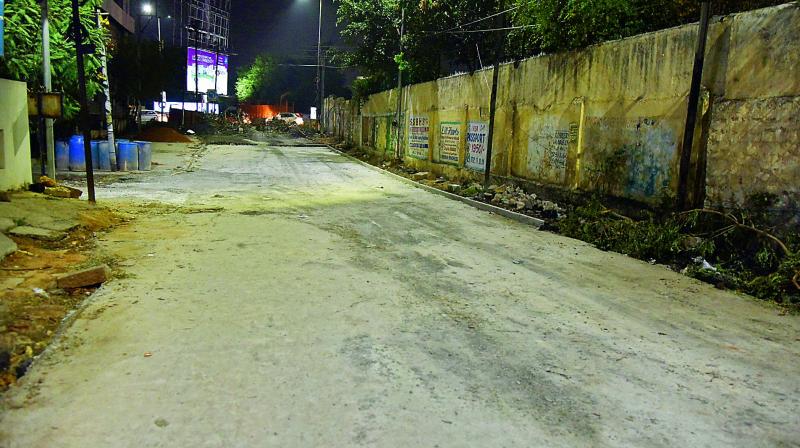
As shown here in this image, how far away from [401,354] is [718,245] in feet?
19.6

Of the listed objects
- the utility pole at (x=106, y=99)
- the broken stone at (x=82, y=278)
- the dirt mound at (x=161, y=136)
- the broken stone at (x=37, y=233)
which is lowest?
the broken stone at (x=82, y=278)

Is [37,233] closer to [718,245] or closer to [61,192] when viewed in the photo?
[61,192]

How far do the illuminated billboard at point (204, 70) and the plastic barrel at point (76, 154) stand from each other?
41043 mm

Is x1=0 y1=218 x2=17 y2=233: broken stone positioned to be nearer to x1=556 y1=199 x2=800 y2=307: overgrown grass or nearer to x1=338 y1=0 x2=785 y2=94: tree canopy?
x1=556 y1=199 x2=800 y2=307: overgrown grass

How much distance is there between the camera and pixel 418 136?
23203mm

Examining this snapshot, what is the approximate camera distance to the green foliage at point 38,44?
1273 centimetres

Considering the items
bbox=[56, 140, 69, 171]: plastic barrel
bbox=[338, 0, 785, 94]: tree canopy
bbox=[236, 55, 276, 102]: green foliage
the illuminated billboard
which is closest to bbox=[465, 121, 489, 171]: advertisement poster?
bbox=[338, 0, 785, 94]: tree canopy

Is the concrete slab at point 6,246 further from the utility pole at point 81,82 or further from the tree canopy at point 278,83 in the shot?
the tree canopy at point 278,83

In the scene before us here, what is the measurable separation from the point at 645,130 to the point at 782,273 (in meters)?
4.20

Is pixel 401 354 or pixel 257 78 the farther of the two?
pixel 257 78

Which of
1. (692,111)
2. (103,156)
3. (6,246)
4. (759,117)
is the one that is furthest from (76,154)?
(759,117)

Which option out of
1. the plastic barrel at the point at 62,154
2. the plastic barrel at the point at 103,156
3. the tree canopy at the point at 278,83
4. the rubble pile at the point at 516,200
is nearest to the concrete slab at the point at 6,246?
the rubble pile at the point at 516,200

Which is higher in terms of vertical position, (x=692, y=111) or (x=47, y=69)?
(x=47, y=69)

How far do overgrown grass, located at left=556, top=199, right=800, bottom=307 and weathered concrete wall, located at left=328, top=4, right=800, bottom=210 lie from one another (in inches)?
19.0
